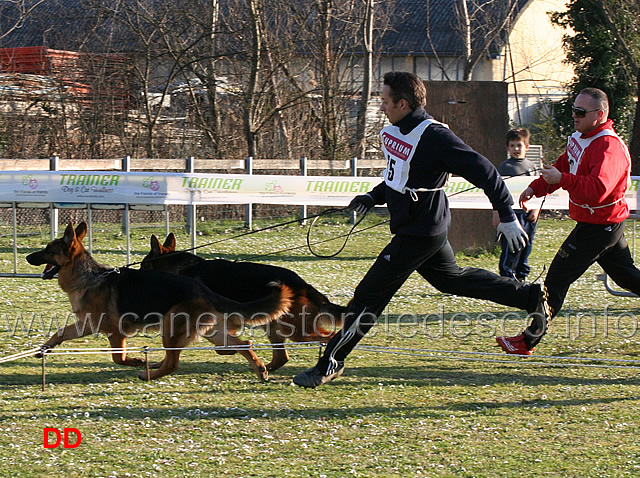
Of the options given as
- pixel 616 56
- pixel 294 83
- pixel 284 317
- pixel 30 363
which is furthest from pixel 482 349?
pixel 616 56

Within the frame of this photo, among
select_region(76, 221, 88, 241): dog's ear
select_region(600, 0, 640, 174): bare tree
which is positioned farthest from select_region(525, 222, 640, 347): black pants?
select_region(600, 0, 640, 174): bare tree

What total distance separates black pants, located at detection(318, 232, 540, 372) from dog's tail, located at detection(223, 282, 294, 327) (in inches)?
29.9

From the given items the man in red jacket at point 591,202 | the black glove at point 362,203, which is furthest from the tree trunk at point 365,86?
the black glove at point 362,203

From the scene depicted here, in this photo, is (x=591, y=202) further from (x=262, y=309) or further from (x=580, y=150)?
(x=262, y=309)

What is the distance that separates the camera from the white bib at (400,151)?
4.96m

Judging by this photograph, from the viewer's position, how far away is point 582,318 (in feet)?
28.0

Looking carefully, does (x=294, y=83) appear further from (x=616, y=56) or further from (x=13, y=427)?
(x=13, y=427)

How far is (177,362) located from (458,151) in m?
2.61

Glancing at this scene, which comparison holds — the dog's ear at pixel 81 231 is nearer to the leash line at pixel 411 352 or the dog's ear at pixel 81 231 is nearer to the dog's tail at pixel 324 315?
the leash line at pixel 411 352

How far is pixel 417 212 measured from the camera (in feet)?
16.5

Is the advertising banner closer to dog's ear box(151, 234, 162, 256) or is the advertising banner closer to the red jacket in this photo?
dog's ear box(151, 234, 162, 256)

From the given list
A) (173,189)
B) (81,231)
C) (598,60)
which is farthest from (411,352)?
(598,60)

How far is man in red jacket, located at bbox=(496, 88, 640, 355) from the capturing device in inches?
213

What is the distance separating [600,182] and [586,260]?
0.64m
